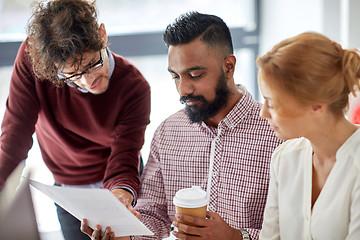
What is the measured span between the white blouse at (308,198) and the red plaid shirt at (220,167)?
0.18m

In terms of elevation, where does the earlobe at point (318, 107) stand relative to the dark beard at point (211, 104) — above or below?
above

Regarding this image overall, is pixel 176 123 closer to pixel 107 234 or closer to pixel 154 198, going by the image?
pixel 154 198

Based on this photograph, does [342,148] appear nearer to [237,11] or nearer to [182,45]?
[182,45]

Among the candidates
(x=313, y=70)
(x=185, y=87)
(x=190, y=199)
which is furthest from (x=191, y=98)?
(x=313, y=70)

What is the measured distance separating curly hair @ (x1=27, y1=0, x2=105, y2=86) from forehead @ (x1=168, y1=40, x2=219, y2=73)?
27 centimetres

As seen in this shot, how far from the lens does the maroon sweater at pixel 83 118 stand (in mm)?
1804

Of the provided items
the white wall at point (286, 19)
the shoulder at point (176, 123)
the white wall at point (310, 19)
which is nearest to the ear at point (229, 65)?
the shoulder at point (176, 123)

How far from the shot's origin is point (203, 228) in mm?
1346

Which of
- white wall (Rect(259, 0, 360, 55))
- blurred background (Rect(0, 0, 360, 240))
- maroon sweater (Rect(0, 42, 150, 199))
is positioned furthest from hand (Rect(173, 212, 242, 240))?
white wall (Rect(259, 0, 360, 55))

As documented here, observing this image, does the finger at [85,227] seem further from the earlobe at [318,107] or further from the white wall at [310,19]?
the white wall at [310,19]

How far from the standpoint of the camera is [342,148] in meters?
1.22

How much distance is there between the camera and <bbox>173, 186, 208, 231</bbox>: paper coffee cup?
4.18ft

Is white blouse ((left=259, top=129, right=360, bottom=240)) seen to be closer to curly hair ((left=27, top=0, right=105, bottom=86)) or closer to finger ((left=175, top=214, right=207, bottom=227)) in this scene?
finger ((left=175, top=214, right=207, bottom=227))

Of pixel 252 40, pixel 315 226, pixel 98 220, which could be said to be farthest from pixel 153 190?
pixel 252 40
